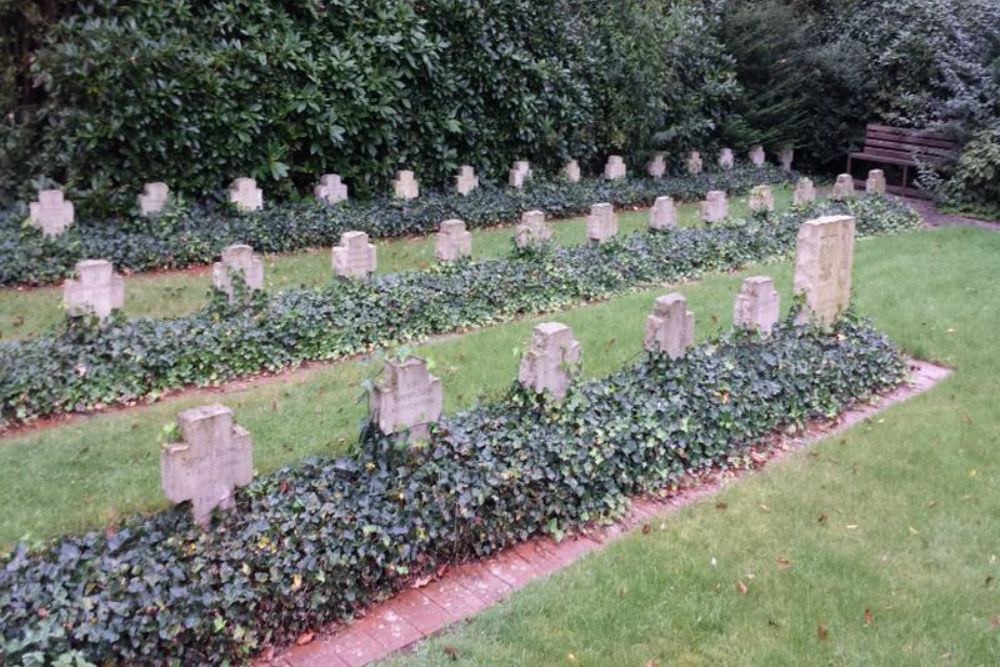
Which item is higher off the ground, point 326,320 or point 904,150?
point 904,150

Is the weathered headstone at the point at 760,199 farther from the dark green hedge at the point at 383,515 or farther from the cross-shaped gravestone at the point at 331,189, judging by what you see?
the dark green hedge at the point at 383,515

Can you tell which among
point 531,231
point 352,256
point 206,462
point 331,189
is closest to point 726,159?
point 331,189

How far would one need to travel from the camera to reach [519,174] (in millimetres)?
14703

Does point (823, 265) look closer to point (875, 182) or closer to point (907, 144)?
point (875, 182)

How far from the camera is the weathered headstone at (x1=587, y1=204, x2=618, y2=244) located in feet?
34.0

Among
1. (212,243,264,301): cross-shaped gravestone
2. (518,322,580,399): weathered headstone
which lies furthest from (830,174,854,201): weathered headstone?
(518,322,580,399): weathered headstone

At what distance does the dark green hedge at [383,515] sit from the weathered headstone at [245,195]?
7439 mm

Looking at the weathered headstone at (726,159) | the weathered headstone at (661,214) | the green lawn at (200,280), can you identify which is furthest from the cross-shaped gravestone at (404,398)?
the weathered headstone at (726,159)

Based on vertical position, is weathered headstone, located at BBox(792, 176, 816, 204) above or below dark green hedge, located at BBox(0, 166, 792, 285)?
above

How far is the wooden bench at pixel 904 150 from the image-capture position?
16.4 metres

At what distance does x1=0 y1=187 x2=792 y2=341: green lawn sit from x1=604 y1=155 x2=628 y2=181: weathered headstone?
2226 millimetres

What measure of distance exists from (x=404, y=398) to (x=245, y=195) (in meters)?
8.05

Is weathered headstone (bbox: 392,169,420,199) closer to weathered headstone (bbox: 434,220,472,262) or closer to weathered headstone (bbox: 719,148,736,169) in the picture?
weathered headstone (bbox: 434,220,472,262)

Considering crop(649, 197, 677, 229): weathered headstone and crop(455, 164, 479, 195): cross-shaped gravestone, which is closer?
crop(649, 197, 677, 229): weathered headstone
